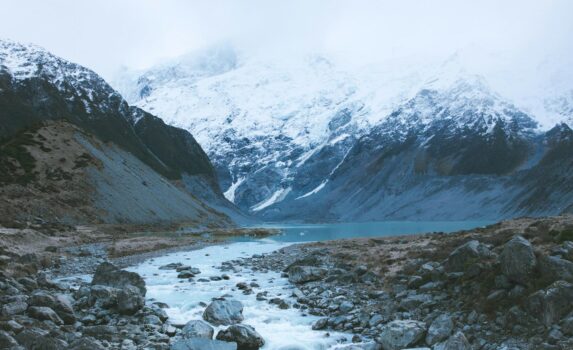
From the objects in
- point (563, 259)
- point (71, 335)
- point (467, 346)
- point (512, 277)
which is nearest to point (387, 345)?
point (467, 346)

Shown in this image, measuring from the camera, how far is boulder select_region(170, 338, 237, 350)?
787 inches

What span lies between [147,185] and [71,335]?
11086 cm

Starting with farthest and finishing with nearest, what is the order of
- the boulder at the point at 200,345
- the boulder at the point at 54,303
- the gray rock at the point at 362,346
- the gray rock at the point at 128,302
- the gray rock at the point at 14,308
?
1. the gray rock at the point at 128,302
2. the boulder at the point at 54,303
3. the gray rock at the point at 14,308
4. the gray rock at the point at 362,346
5. the boulder at the point at 200,345

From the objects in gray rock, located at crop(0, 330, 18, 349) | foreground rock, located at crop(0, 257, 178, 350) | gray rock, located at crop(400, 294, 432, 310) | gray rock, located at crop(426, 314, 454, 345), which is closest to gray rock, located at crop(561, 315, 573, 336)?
gray rock, located at crop(426, 314, 454, 345)

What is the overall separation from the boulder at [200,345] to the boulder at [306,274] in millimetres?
15912

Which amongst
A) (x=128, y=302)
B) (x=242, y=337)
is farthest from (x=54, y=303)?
(x=242, y=337)

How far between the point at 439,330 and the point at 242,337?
7944 millimetres

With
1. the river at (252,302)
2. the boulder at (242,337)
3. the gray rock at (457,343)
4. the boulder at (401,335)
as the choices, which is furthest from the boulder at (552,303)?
the boulder at (242,337)

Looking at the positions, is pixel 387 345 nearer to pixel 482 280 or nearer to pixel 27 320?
pixel 482 280

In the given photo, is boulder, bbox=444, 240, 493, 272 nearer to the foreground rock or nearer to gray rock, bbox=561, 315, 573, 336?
gray rock, bbox=561, 315, 573, 336

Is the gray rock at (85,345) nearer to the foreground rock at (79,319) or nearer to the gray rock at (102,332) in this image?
the foreground rock at (79,319)

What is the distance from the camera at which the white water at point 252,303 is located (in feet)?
75.8

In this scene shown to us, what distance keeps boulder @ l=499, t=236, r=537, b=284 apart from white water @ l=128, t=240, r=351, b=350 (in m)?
7.25

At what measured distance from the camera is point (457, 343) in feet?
61.8
